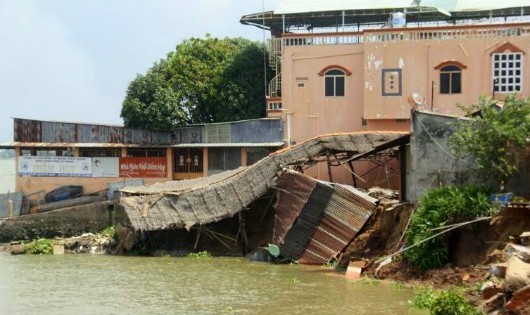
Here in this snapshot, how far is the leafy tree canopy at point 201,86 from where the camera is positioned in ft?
106

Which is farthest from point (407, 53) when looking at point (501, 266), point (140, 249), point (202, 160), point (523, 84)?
point (501, 266)

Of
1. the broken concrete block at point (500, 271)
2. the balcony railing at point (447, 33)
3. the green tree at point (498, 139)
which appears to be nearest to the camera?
the broken concrete block at point (500, 271)

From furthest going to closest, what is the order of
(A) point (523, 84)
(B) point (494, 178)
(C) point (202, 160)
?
(C) point (202, 160)
(A) point (523, 84)
(B) point (494, 178)

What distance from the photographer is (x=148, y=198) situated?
24.1 m

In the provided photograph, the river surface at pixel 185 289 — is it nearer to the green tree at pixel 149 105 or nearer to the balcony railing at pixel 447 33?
the green tree at pixel 149 105

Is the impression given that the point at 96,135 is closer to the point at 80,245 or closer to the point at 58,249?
the point at 80,245

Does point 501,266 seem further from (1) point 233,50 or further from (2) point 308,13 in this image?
(1) point 233,50

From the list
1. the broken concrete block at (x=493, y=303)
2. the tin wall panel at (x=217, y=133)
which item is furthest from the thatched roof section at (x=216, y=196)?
the broken concrete block at (x=493, y=303)

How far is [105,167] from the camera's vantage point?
32438 mm

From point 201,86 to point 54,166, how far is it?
787 centimetres

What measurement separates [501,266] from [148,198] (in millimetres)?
13500

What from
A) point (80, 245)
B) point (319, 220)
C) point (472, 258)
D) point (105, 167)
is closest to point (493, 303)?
point (472, 258)

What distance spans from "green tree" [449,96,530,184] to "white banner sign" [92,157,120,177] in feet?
61.7

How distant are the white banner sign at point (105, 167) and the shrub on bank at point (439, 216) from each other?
18147 mm
